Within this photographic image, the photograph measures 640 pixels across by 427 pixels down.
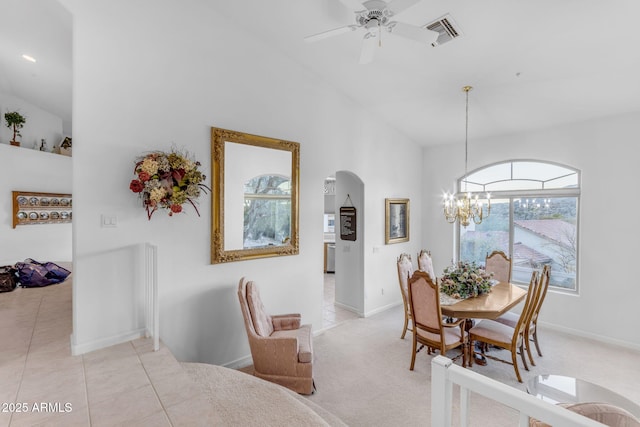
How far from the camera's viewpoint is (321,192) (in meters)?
4.31

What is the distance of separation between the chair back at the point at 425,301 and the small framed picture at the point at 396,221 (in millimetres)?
2059

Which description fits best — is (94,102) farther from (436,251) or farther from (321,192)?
(436,251)

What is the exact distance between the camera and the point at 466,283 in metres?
3.72

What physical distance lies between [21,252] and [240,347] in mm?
3946

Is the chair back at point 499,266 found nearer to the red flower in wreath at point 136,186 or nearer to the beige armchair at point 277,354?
the beige armchair at point 277,354

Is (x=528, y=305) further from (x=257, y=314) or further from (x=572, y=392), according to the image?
(x=257, y=314)

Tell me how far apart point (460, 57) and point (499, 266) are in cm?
316

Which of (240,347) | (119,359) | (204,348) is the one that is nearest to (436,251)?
(240,347)

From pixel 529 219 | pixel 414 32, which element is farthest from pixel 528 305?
pixel 414 32

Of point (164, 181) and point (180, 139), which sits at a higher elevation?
point (180, 139)

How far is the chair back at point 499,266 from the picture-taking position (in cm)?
458

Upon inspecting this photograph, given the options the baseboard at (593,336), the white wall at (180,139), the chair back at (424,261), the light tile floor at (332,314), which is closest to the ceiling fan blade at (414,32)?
the white wall at (180,139)

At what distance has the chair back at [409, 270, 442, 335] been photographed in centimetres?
318

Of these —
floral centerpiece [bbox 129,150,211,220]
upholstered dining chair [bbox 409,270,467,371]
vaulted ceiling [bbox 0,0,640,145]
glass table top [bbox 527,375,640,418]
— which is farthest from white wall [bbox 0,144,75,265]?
glass table top [bbox 527,375,640,418]
